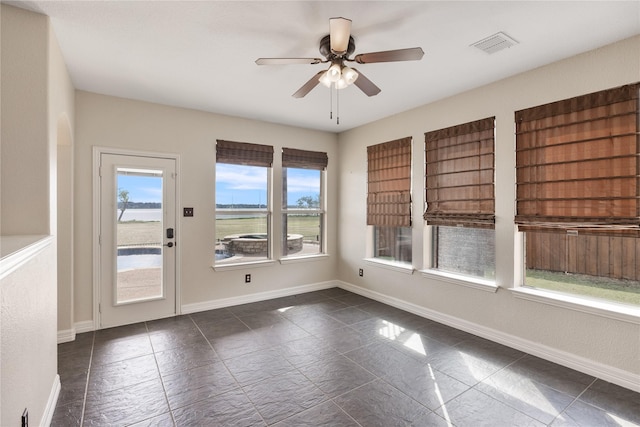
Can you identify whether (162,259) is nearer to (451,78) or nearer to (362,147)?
(362,147)

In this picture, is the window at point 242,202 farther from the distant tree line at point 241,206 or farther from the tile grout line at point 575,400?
the tile grout line at point 575,400

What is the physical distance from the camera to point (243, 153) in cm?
455

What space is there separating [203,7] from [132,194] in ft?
8.40

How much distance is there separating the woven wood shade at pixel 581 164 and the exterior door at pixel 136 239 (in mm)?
4063

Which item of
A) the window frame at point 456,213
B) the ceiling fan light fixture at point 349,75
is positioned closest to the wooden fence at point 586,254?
the window frame at point 456,213

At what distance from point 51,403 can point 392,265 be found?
3765 millimetres

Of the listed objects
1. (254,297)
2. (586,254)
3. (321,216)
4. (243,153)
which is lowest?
(254,297)

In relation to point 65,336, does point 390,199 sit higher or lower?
higher

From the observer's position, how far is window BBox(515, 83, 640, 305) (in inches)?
98.0

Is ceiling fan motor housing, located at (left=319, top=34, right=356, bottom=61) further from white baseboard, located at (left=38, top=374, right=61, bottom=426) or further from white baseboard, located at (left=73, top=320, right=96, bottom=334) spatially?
white baseboard, located at (left=73, top=320, right=96, bottom=334)

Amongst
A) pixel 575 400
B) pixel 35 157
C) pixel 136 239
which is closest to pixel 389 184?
pixel 575 400

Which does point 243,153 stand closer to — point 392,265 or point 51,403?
point 392,265

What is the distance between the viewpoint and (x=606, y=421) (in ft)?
6.79

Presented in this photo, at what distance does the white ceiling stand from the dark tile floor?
108 inches
